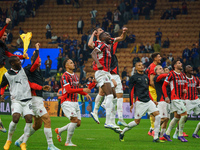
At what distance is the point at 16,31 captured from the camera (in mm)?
34438

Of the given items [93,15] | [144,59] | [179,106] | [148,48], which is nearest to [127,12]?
[93,15]

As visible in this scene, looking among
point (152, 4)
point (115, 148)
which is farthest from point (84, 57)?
point (115, 148)

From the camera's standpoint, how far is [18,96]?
28.2ft

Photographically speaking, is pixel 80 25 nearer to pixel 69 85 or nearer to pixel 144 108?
pixel 144 108

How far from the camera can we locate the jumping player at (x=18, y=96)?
852cm

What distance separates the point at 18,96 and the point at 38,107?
60 centimetres

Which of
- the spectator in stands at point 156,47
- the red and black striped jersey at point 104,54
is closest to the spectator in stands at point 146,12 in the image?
the spectator in stands at point 156,47

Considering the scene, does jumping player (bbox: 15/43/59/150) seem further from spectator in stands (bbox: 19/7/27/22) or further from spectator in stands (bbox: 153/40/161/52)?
spectator in stands (bbox: 19/7/27/22)

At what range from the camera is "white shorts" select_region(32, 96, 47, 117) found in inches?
351

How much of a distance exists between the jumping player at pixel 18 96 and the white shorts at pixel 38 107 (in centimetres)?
30

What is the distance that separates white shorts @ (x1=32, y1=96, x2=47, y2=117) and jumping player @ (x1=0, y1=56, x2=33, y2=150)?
0.30 metres

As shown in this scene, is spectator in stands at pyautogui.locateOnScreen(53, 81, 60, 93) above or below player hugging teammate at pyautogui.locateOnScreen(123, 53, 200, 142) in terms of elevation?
below

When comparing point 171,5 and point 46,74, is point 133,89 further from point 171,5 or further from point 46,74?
point 171,5

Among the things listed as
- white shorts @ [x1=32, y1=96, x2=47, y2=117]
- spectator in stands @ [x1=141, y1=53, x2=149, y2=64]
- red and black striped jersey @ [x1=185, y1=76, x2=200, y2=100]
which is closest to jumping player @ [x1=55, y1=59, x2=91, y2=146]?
white shorts @ [x1=32, y1=96, x2=47, y2=117]
